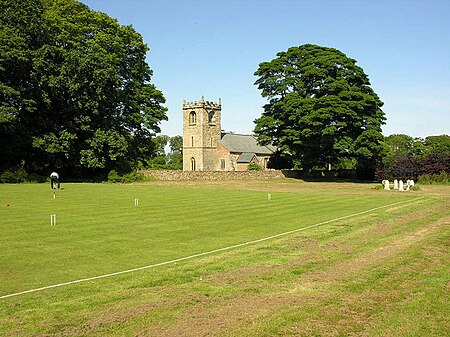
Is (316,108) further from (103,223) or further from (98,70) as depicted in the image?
(103,223)

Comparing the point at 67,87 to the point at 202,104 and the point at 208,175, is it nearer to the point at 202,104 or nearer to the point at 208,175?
the point at 208,175

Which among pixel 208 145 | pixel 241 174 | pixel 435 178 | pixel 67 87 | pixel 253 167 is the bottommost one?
pixel 435 178

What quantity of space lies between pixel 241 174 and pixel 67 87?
22989mm

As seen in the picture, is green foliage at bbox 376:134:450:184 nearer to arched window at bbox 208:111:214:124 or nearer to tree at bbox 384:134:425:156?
arched window at bbox 208:111:214:124

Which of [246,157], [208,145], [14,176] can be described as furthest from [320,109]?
[208,145]

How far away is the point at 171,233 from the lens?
1441 cm

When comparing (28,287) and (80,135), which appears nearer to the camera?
(28,287)

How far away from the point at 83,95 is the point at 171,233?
36558mm

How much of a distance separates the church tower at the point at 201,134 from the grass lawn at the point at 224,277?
6631 centimetres

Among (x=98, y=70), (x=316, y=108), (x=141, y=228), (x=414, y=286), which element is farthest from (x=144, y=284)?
(x=316, y=108)

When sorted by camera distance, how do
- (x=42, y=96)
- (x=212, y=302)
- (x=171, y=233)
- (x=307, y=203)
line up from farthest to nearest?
(x=42, y=96) → (x=307, y=203) → (x=171, y=233) → (x=212, y=302)

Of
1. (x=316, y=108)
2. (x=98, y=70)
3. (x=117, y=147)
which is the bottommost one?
(x=117, y=147)

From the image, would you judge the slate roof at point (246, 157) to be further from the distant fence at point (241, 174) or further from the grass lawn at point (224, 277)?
the grass lawn at point (224, 277)

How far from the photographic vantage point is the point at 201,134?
83.4m
